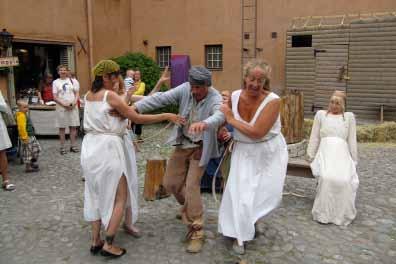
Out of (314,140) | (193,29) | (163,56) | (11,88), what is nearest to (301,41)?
(193,29)

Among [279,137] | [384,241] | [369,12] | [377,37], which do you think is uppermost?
[369,12]

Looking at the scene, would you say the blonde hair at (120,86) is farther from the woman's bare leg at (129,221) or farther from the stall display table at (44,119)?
the stall display table at (44,119)

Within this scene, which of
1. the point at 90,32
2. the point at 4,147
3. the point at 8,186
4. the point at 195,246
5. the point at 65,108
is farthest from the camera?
the point at 90,32

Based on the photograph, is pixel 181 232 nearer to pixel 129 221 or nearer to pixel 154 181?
pixel 129 221

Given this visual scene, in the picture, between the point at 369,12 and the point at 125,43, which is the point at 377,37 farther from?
the point at 125,43

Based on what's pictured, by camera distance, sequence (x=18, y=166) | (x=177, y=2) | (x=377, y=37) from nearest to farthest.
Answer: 1. (x=18, y=166)
2. (x=377, y=37)
3. (x=177, y=2)

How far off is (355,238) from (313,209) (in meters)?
0.63

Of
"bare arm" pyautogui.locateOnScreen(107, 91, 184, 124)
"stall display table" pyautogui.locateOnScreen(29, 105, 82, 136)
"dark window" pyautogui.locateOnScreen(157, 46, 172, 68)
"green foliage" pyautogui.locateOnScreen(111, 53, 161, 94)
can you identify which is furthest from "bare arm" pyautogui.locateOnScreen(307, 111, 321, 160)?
"dark window" pyautogui.locateOnScreen(157, 46, 172, 68)

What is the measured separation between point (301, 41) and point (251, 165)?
1047cm

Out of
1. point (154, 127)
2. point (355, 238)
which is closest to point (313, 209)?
point (355, 238)

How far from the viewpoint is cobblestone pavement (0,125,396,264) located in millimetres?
3904

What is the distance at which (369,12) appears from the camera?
12.6 metres

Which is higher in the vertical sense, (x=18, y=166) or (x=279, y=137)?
(x=279, y=137)

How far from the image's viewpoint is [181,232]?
442 centimetres
